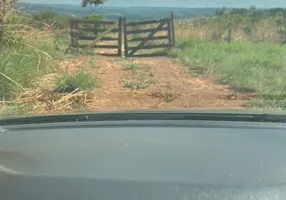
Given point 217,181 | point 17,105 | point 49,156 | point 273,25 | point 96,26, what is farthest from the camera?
point 96,26

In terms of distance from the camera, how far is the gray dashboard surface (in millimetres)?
1703

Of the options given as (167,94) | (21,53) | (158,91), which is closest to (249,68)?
(158,91)

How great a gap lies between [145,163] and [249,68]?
811 cm

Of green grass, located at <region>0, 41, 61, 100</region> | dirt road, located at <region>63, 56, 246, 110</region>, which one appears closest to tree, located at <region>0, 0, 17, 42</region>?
green grass, located at <region>0, 41, 61, 100</region>

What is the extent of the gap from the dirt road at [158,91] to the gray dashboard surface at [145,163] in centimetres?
329

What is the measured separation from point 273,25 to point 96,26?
5814mm

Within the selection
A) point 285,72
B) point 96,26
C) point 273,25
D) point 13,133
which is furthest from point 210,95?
point 96,26

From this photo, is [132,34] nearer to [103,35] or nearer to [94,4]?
[103,35]

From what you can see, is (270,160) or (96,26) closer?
(270,160)

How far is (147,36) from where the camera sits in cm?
1723

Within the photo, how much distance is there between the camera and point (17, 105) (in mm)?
6559

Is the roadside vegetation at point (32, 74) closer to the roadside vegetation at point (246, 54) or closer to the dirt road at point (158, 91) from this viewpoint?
the dirt road at point (158, 91)

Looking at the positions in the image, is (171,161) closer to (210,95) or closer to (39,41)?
(210,95)

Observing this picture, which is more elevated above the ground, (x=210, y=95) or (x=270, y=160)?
(x=270, y=160)
